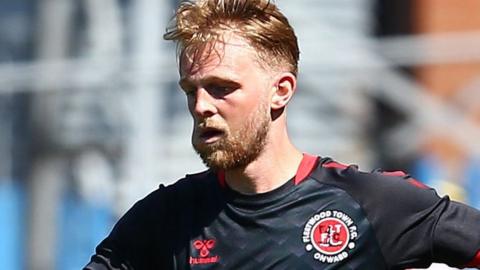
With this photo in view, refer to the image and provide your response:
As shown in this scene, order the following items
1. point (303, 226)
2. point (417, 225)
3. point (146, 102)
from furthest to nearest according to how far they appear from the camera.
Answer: point (146, 102) < point (303, 226) < point (417, 225)

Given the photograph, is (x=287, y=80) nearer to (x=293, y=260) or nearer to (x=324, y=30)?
(x=293, y=260)

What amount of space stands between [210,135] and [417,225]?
21.8 inches

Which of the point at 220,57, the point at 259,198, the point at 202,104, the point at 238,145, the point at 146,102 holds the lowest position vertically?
the point at 146,102

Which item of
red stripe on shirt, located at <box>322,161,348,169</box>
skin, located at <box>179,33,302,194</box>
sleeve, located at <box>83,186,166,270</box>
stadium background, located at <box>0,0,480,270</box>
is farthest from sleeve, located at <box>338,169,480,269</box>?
stadium background, located at <box>0,0,480,270</box>

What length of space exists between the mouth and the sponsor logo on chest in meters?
0.32

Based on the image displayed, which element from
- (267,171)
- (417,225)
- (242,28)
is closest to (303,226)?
(267,171)

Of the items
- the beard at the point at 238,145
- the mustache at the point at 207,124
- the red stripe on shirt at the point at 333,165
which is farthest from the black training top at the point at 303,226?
the mustache at the point at 207,124

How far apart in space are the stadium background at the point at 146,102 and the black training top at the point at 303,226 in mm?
5068

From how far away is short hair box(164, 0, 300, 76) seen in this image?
13.1ft

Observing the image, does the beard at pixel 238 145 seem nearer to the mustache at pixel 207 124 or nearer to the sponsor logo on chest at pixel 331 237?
the mustache at pixel 207 124

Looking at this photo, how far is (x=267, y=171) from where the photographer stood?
4.06 meters

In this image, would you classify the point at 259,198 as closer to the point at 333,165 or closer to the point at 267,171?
the point at 267,171

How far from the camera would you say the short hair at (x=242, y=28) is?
3.98 metres

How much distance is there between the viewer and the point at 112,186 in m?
10.1
